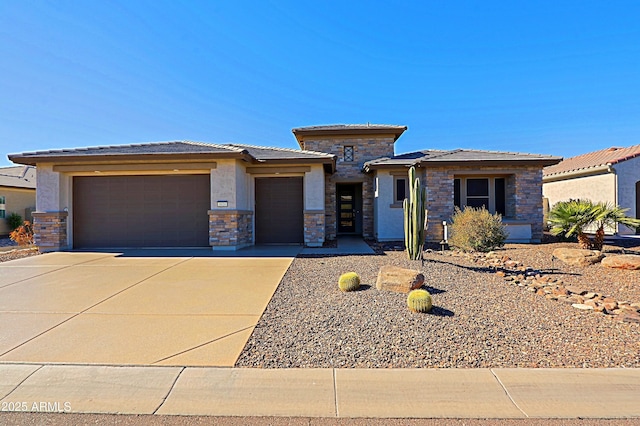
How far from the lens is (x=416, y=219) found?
28.2 feet

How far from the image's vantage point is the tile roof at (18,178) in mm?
19641

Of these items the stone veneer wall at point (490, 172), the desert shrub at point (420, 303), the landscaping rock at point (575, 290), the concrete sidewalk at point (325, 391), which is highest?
the stone veneer wall at point (490, 172)

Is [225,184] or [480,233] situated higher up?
[225,184]

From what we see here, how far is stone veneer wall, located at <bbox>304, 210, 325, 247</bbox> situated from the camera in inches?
501

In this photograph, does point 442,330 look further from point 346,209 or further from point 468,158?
point 346,209

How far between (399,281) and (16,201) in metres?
24.8

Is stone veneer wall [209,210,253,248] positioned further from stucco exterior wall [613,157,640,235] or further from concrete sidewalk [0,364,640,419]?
stucco exterior wall [613,157,640,235]

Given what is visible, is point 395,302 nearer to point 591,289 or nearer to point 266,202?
point 591,289

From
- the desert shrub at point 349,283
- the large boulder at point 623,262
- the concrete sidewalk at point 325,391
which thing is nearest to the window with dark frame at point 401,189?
the large boulder at point 623,262

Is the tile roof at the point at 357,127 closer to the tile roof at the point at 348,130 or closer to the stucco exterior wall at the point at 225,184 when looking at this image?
the tile roof at the point at 348,130

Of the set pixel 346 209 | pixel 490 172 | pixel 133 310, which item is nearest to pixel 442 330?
pixel 133 310

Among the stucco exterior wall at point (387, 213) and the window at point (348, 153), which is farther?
the window at point (348, 153)

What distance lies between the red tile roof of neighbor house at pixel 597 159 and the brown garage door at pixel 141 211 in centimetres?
1946

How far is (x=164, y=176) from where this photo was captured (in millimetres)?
12703
